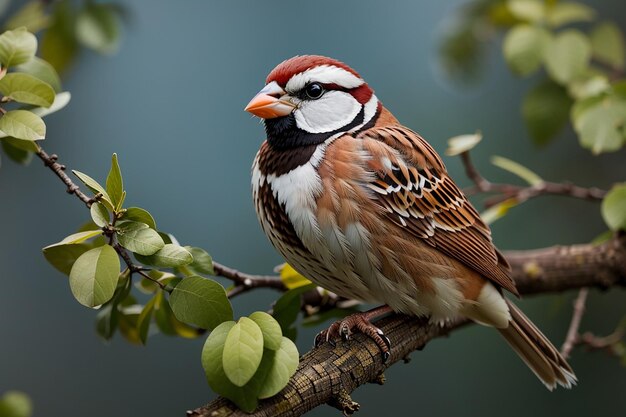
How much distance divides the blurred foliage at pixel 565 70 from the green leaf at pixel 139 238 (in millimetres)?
1401

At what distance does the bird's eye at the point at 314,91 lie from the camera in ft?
7.38

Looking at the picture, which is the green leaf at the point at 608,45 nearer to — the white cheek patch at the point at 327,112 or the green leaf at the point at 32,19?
the white cheek patch at the point at 327,112

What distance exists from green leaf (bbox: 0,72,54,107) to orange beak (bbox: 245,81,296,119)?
511 mm

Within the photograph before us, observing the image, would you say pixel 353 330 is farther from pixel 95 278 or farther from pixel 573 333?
pixel 573 333

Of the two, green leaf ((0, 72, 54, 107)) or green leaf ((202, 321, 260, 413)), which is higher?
green leaf ((0, 72, 54, 107))

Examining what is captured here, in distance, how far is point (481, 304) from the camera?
7.75 feet

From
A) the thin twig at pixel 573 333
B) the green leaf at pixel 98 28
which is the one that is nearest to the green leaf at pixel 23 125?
the green leaf at pixel 98 28

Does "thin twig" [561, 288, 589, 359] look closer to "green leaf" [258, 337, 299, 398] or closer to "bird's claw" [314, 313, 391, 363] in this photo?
"bird's claw" [314, 313, 391, 363]

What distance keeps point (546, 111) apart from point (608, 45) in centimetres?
42

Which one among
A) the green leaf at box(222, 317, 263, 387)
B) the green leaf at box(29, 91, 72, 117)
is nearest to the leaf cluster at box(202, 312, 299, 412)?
the green leaf at box(222, 317, 263, 387)

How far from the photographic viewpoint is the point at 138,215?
173 centimetres

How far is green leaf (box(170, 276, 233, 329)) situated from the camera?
176 cm

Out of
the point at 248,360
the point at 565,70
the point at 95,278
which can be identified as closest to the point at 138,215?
the point at 95,278

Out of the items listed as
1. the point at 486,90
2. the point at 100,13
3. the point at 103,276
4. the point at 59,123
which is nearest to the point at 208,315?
the point at 103,276
